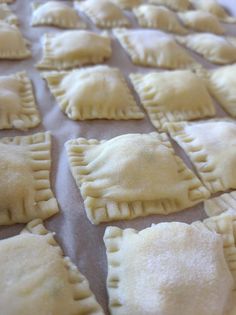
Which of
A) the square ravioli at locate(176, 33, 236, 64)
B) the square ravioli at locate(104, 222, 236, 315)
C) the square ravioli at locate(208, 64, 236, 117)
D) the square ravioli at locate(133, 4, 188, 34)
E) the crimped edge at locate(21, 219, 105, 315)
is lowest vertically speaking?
the crimped edge at locate(21, 219, 105, 315)

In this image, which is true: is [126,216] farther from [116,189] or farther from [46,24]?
[46,24]

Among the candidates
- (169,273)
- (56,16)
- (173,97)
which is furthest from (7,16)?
(169,273)

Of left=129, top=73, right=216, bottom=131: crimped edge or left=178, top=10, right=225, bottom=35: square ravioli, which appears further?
left=178, top=10, right=225, bottom=35: square ravioli

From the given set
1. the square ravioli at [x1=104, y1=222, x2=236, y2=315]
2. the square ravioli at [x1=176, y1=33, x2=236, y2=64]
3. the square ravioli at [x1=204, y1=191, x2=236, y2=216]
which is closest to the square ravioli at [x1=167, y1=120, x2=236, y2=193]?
the square ravioli at [x1=204, y1=191, x2=236, y2=216]

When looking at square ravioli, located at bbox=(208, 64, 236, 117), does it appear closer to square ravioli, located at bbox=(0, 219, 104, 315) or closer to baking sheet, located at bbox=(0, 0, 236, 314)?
baking sheet, located at bbox=(0, 0, 236, 314)

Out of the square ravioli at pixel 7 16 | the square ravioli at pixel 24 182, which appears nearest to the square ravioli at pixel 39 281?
the square ravioli at pixel 24 182

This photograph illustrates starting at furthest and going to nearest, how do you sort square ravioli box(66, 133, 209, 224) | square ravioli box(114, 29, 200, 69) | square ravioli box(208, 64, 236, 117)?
square ravioli box(114, 29, 200, 69) < square ravioli box(208, 64, 236, 117) < square ravioli box(66, 133, 209, 224)

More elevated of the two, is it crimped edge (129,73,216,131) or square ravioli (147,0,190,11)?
square ravioli (147,0,190,11)
